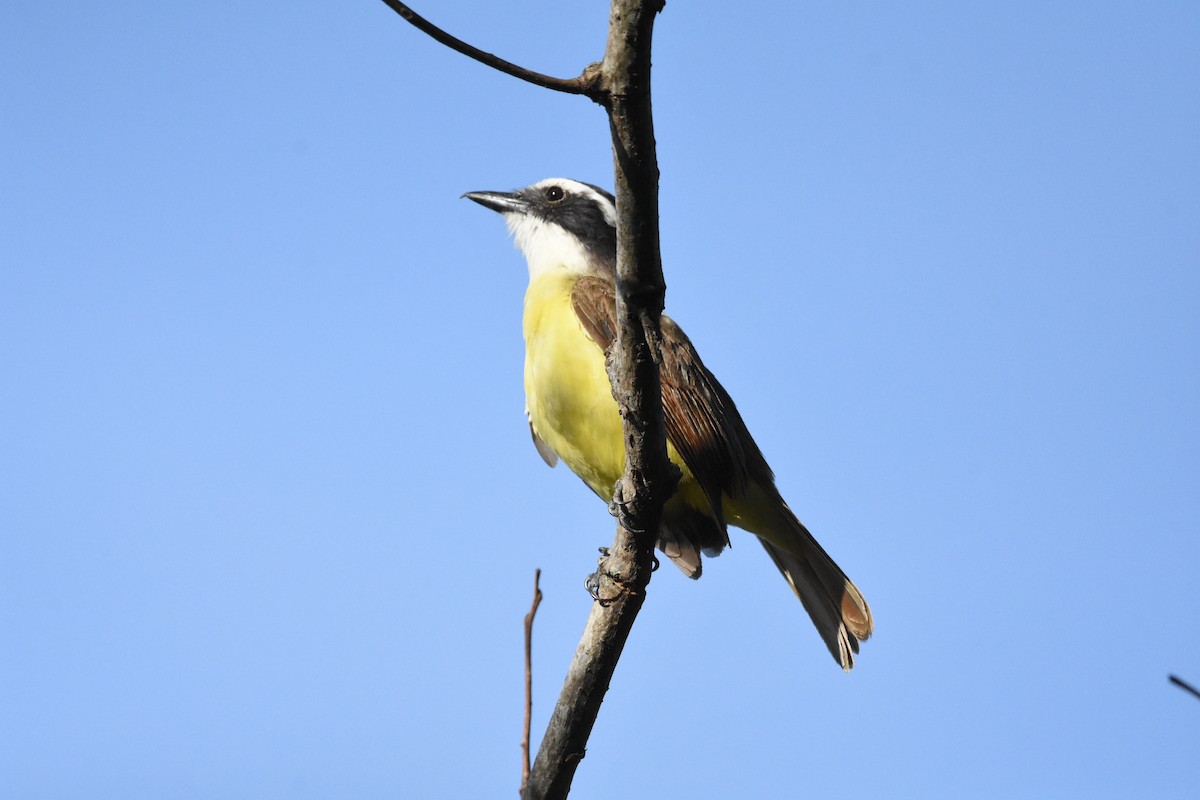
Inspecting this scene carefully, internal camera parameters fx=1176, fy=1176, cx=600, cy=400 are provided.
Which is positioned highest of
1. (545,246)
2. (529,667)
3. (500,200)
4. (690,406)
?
(500,200)

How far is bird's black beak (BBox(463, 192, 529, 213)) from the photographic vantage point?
23.0 ft

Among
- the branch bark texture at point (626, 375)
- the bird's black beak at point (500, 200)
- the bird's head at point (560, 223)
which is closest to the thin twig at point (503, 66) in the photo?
the branch bark texture at point (626, 375)

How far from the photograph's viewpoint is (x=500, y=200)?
708cm

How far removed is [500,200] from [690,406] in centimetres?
218

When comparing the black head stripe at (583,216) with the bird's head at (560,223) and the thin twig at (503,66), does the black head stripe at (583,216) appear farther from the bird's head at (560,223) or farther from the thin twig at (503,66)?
the thin twig at (503,66)

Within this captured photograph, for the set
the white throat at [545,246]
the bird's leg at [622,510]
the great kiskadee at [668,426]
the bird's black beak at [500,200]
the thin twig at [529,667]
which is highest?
the bird's black beak at [500,200]

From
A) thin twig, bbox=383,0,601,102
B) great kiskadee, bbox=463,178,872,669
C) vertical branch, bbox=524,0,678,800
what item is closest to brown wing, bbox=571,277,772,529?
great kiskadee, bbox=463,178,872,669

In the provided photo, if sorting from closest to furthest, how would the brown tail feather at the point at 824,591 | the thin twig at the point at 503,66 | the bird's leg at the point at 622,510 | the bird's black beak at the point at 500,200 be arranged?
the thin twig at the point at 503,66
the bird's leg at the point at 622,510
the brown tail feather at the point at 824,591
the bird's black beak at the point at 500,200

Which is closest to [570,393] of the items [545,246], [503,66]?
[545,246]

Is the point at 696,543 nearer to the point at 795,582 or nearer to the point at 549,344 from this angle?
the point at 795,582

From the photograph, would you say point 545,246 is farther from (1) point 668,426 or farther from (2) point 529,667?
(2) point 529,667

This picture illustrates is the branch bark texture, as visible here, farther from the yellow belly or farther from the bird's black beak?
the bird's black beak

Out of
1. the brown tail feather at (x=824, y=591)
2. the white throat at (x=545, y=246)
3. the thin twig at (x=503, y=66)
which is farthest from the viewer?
the white throat at (x=545, y=246)

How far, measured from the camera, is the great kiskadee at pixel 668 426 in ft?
17.9
